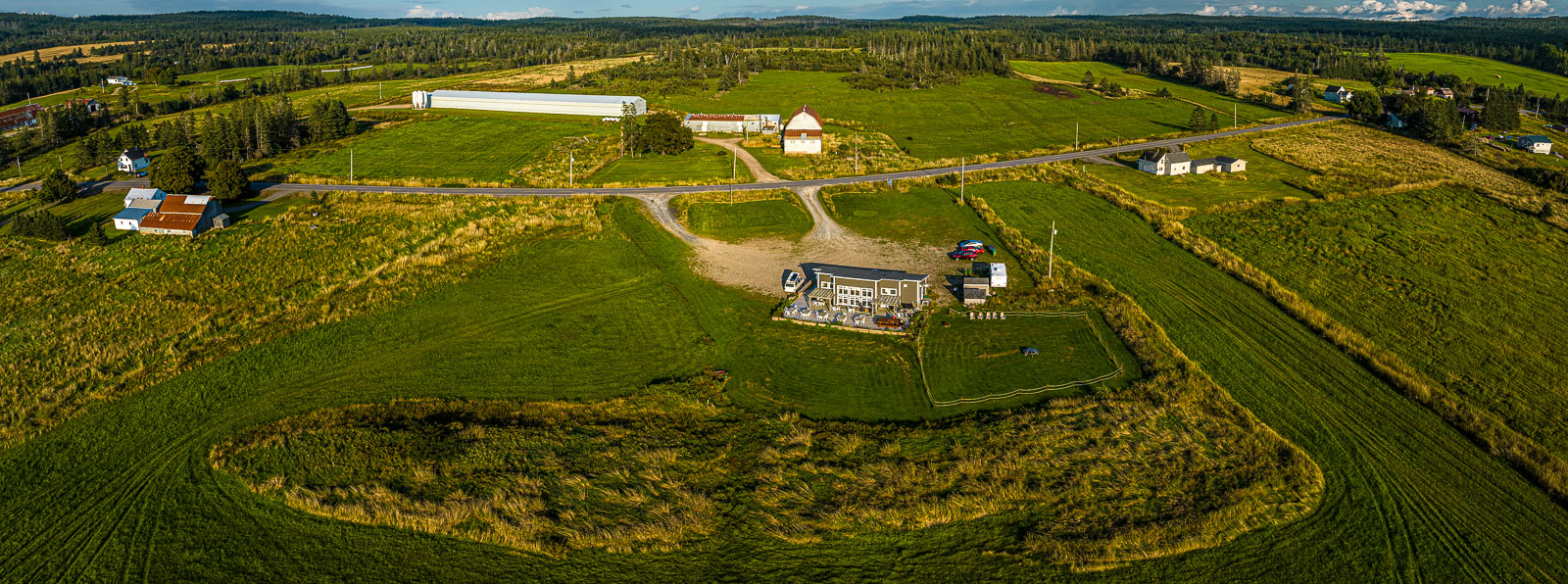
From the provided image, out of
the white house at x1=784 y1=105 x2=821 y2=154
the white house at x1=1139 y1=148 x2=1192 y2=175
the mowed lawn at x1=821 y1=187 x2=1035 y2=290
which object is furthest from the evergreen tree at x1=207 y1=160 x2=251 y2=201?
the white house at x1=1139 y1=148 x2=1192 y2=175

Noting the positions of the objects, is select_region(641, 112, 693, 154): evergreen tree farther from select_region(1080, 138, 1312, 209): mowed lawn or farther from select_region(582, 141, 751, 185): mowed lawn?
select_region(1080, 138, 1312, 209): mowed lawn

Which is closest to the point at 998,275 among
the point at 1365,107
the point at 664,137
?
the point at 664,137

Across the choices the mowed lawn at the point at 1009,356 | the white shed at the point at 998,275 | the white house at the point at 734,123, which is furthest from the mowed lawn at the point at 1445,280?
the white house at the point at 734,123

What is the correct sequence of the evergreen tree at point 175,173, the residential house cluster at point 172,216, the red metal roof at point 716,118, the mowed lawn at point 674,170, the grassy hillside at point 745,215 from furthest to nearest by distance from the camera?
the red metal roof at point 716,118 → the mowed lawn at point 674,170 → the evergreen tree at point 175,173 → the grassy hillside at point 745,215 → the residential house cluster at point 172,216

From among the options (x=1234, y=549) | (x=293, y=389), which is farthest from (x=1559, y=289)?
(x=293, y=389)

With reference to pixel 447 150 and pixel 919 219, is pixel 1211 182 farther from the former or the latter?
pixel 447 150

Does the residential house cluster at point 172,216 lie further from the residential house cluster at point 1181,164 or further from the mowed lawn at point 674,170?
the residential house cluster at point 1181,164
